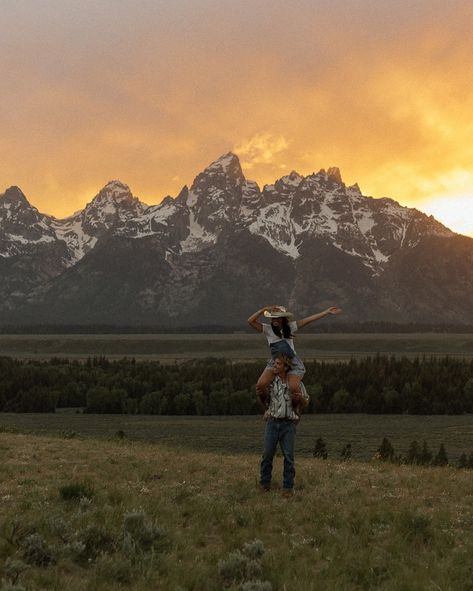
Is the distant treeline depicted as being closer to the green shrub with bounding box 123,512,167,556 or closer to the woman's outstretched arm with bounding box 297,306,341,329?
the woman's outstretched arm with bounding box 297,306,341,329

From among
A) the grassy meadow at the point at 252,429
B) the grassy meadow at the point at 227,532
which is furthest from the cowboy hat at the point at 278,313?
the grassy meadow at the point at 252,429

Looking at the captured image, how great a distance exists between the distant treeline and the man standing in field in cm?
10813

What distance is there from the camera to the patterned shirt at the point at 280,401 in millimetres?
15102

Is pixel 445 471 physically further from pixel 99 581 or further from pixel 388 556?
pixel 99 581

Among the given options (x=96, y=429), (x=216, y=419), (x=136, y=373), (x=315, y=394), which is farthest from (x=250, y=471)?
(x=136, y=373)

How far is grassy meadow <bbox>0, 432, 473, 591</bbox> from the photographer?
33.1 feet

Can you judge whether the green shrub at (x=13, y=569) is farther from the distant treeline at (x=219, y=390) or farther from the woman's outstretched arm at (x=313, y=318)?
the distant treeline at (x=219, y=390)

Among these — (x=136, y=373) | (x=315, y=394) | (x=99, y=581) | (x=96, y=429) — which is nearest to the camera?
(x=99, y=581)

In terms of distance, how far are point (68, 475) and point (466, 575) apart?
10.9 m

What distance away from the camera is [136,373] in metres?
157

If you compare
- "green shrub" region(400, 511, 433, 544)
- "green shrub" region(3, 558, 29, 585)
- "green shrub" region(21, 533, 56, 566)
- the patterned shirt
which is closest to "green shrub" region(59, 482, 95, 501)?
"green shrub" region(21, 533, 56, 566)

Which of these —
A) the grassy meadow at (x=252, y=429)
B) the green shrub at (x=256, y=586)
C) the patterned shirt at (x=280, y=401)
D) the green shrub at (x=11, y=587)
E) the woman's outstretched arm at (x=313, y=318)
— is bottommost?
the grassy meadow at (x=252, y=429)

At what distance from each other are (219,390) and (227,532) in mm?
122592

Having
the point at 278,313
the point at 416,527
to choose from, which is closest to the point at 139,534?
the point at 416,527
